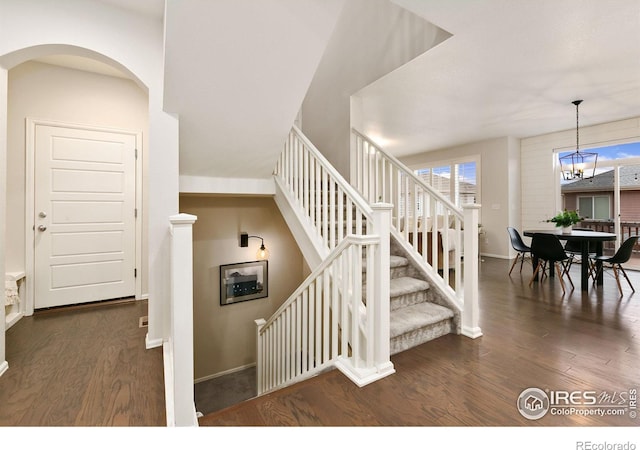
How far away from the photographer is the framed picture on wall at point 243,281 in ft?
14.9

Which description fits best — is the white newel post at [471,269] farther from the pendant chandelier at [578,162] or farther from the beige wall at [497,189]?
the beige wall at [497,189]

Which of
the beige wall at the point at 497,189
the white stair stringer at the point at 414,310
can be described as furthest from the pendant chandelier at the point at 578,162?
the white stair stringer at the point at 414,310

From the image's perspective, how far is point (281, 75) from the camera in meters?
2.33

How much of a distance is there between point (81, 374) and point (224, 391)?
8.47 feet

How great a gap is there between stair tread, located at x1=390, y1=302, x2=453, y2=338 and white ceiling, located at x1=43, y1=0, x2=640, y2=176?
2097 millimetres

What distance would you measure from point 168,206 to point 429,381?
2.34m

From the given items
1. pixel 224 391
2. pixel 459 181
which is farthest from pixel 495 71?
pixel 224 391

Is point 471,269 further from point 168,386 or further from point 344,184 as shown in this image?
point 168,386

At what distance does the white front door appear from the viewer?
3.12 m

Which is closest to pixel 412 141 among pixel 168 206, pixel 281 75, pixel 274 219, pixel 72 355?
pixel 274 219

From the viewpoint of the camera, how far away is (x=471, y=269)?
2.54 metres

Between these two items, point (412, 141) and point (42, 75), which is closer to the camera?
point (42, 75)

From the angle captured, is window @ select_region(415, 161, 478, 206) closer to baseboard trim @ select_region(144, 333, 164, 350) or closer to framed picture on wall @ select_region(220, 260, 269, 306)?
framed picture on wall @ select_region(220, 260, 269, 306)
